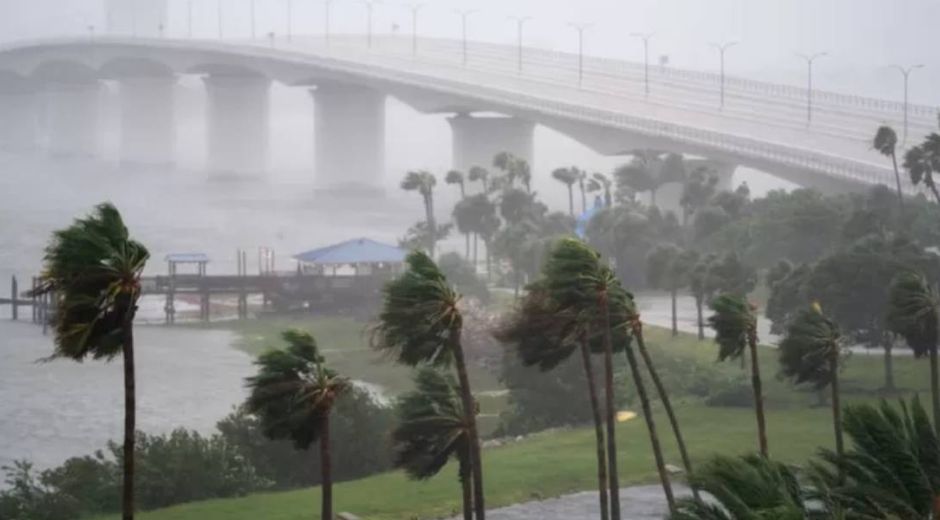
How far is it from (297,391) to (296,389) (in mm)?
23

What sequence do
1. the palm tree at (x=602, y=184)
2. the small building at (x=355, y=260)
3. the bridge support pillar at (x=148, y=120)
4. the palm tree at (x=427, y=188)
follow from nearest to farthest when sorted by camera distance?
the small building at (x=355, y=260), the palm tree at (x=427, y=188), the palm tree at (x=602, y=184), the bridge support pillar at (x=148, y=120)

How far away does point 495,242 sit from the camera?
4641 cm

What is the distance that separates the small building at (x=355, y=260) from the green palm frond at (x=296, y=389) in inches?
1123

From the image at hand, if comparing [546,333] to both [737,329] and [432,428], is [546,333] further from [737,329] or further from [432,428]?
[737,329]

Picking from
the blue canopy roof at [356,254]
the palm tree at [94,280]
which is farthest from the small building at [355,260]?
the palm tree at [94,280]

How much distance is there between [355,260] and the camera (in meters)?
43.4

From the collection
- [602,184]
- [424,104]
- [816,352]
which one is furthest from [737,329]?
[424,104]

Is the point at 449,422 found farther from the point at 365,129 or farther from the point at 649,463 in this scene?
the point at 365,129

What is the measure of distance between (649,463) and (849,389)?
5.64 meters

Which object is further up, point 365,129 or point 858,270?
point 365,129

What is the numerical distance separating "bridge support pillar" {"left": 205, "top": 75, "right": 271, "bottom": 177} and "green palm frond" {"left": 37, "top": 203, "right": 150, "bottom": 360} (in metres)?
72.6

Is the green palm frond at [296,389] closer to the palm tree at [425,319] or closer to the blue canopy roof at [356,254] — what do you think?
the palm tree at [425,319]

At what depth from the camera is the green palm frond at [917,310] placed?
18.8 meters

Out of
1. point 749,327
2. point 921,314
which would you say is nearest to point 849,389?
point 921,314
